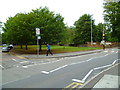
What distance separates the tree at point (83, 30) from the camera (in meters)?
→ 41.9

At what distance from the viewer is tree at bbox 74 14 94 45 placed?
1650 inches

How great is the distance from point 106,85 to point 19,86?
3721 millimetres

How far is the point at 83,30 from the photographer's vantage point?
4288 centimetres

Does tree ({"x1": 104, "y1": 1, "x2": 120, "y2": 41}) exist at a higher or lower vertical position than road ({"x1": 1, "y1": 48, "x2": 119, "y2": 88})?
higher

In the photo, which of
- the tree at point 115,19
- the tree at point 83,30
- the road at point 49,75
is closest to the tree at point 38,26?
the tree at point 115,19

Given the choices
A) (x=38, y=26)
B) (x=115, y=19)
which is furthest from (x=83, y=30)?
(x=115, y=19)

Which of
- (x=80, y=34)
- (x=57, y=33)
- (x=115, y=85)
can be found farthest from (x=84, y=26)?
(x=115, y=85)

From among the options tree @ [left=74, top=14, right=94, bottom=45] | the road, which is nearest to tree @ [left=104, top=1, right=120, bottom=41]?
the road

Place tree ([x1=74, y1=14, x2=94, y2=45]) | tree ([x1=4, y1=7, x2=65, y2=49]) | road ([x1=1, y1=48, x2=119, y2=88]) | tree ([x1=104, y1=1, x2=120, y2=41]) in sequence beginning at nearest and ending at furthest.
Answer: road ([x1=1, y1=48, x2=119, y2=88])
tree ([x1=104, y1=1, x2=120, y2=41])
tree ([x1=4, y1=7, x2=65, y2=49])
tree ([x1=74, y1=14, x2=94, y2=45])

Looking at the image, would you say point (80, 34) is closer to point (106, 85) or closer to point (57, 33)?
point (57, 33)

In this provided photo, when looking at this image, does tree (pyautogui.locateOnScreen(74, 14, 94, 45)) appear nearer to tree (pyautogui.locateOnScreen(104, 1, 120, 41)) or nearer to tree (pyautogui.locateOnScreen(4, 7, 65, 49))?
tree (pyautogui.locateOnScreen(4, 7, 65, 49))

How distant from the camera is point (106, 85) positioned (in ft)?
14.8

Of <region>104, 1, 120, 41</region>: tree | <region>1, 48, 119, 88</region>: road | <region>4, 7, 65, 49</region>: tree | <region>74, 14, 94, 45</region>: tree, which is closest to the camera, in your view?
<region>1, 48, 119, 88</region>: road

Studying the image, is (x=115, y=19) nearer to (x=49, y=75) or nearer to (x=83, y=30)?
(x=49, y=75)
